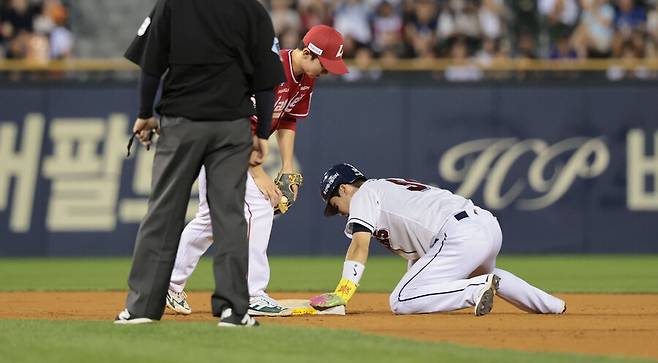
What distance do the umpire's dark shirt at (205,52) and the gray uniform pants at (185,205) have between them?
102mm

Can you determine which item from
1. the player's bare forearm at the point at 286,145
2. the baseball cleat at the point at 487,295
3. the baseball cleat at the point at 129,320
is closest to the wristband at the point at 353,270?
the baseball cleat at the point at 487,295

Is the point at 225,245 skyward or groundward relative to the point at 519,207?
skyward

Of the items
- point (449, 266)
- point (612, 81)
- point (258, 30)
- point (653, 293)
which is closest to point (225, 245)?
point (258, 30)

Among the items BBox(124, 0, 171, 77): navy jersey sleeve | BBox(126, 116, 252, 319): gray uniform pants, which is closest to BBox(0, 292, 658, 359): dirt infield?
BBox(126, 116, 252, 319): gray uniform pants

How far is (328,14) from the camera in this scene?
56.5 feet

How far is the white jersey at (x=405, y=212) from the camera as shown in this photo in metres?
8.10

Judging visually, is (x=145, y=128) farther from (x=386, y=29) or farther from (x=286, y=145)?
(x=386, y=29)

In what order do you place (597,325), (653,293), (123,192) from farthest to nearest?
(123,192) < (653,293) < (597,325)

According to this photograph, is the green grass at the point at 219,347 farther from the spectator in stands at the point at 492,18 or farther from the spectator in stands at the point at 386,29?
the spectator in stands at the point at 492,18

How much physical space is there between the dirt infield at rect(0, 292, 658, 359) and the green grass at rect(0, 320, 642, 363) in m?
0.46

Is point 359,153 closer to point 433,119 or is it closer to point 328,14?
point 433,119

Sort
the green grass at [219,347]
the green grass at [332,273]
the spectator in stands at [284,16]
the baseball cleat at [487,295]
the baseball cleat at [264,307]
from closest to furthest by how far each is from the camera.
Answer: the green grass at [219,347], the baseball cleat at [487,295], the baseball cleat at [264,307], the green grass at [332,273], the spectator in stands at [284,16]

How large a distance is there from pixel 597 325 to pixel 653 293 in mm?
3389

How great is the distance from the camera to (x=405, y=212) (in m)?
8.20
